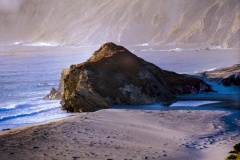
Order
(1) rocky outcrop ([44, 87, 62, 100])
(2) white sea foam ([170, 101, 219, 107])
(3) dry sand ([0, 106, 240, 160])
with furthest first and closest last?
(1) rocky outcrop ([44, 87, 62, 100])
(2) white sea foam ([170, 101, 219, 107])
(3) dry sand ([0, 106, 240, 160])

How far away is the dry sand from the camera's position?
1548cm

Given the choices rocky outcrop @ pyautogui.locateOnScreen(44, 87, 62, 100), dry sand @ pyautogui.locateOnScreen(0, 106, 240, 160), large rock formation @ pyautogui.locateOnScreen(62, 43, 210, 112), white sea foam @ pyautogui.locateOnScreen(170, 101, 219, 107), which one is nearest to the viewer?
dry sand @ pyautogui.locateOnScreen(0, 106, 240, 160)

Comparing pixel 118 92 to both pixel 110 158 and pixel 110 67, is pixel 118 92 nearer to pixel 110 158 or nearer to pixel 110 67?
pixel 110 67

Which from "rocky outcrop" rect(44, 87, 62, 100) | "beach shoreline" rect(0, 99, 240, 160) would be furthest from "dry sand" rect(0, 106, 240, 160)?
"rocky outcrop" rect(44, 87, 62, 100)

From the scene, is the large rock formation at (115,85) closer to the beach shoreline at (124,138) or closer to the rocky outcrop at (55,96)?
the rocky outcrop at (55,96)

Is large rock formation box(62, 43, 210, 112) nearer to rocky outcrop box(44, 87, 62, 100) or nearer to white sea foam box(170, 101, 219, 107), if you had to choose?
white sea foam box(170, 101, 219, 107)

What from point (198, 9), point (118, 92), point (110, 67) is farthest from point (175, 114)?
point (198, 9)

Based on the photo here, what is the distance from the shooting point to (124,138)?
18.2m

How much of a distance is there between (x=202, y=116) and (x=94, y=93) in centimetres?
917

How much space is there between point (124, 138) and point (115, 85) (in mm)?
13212

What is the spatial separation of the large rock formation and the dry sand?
5.09 meters

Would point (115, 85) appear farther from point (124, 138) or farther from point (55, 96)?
point (124, 138)

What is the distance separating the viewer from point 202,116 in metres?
24.4

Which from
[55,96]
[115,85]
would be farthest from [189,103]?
[55,96]
